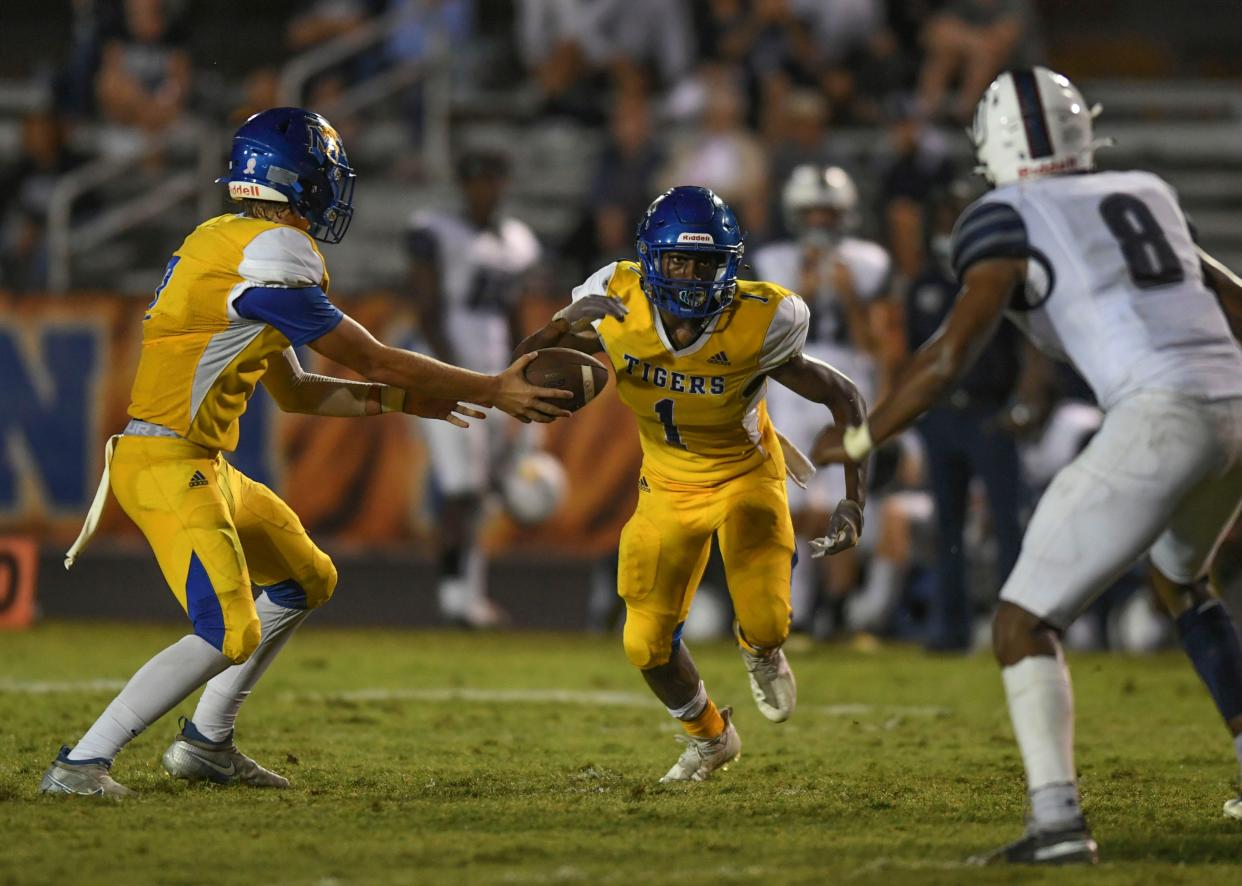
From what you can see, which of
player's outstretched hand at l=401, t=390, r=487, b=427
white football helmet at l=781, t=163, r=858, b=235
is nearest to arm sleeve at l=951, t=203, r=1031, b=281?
player's outstretched hand at l=401, t=390, r=487, b=427

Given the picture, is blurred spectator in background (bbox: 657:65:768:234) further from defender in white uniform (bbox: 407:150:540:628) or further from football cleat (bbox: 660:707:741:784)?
football cleat (bbox: 660:707:741:784)

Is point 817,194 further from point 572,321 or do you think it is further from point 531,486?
point 572,321

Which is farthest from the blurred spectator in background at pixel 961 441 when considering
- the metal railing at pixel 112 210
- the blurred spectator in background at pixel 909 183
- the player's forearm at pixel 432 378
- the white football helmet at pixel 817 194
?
the metal railing at pixel 112 210

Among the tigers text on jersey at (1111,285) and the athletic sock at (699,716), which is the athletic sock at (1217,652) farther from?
the athletic sock at (699,716)

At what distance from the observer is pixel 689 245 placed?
5.45 meters

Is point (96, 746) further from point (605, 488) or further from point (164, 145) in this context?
point (164, 145)

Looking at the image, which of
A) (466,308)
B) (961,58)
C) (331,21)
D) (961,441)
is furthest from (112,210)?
(961,441)

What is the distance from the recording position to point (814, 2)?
14461 millimetres

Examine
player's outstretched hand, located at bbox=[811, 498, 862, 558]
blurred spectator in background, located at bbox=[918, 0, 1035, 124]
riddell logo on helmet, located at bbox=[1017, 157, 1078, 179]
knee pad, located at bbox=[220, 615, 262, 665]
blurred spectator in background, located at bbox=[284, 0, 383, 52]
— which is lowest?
knee pad, located at bbox=[220, 615, 262, 665]

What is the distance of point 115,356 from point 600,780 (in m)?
7.13

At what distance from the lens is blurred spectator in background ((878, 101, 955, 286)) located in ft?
40.0

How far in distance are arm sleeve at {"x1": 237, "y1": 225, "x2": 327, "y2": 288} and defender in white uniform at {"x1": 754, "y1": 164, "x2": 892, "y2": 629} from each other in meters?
4.87

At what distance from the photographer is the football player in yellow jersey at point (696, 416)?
554 centimetres

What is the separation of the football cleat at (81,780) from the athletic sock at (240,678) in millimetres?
440
